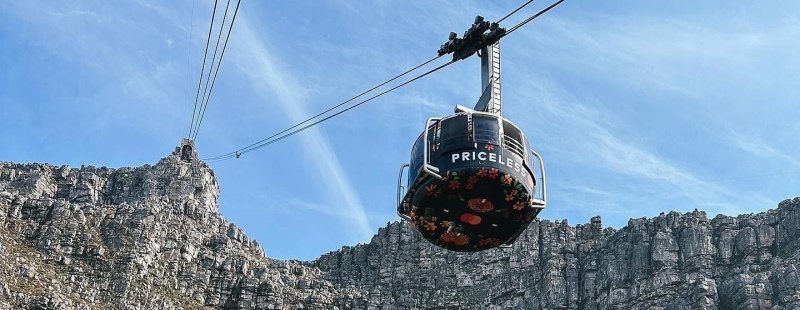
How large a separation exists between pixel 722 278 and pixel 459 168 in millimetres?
148491

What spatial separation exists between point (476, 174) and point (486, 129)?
170cm

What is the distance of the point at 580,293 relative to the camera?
7032 inches

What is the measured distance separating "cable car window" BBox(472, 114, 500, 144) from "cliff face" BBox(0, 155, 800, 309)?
112731 mm

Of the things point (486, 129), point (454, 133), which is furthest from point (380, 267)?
point (486, 129)

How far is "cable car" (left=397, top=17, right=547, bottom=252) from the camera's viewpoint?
30922 mm

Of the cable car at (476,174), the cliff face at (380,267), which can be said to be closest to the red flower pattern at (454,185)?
the cable car at (476,174)

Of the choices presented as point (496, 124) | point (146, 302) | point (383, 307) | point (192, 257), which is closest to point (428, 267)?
point (383, 307)

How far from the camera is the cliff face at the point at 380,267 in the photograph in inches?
6019

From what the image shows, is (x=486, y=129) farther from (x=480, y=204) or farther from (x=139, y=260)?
(x=139, y=260)

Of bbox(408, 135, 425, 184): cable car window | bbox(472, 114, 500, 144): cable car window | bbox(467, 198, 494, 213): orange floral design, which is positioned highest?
bbox(472, 114, 500, 144): cable car window

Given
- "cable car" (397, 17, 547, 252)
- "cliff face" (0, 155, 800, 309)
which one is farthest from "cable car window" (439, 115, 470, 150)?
"cliff face" (0, 155, 800, 309)

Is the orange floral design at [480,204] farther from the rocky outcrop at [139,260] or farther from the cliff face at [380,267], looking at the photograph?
the cliff face at [380,267]

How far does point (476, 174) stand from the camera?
100 ft

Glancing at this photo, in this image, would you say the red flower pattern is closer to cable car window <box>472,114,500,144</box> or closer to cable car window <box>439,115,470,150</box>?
cable car window <box>439,115,470,150</box>
